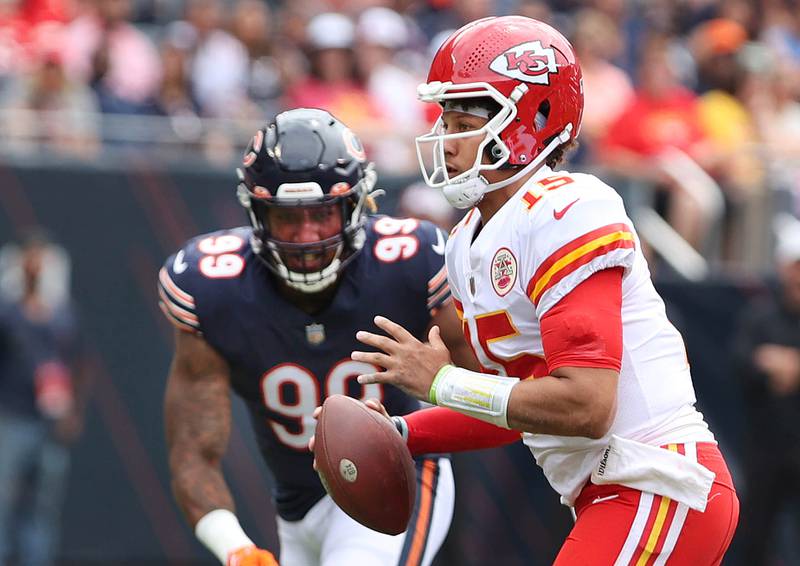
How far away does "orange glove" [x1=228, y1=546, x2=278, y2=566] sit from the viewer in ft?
12.5

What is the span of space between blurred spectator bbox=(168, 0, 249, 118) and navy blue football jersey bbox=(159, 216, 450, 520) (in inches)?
183

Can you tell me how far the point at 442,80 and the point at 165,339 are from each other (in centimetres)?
525

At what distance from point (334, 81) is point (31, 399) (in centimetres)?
263

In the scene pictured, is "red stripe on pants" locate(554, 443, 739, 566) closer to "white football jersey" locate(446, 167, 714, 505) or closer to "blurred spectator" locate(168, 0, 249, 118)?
"white football jersey" locate(446, 167, 714, 505)

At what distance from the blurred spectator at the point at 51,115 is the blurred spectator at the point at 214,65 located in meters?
0.86

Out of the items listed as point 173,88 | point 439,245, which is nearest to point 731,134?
point 173,88

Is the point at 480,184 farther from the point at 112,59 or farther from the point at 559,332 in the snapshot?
the point at 112,59

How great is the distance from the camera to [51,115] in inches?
325

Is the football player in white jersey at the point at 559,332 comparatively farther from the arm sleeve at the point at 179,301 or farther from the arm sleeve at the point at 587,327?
the arm sleeve at the point at 179,301

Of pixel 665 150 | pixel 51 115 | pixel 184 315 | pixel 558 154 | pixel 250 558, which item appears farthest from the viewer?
pixel 665 150

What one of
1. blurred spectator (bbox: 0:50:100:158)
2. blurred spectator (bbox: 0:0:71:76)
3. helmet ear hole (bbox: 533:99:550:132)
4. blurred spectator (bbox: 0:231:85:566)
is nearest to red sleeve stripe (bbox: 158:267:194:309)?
helmet ear hole (bbox: 533:99:550:132)

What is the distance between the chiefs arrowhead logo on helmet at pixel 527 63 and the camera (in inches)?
131

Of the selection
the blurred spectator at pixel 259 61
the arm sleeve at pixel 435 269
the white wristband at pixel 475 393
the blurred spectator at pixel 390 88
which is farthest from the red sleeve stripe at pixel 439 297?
the blurred spectator at pixel 259 61

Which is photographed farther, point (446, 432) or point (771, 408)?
point (771, 408)
